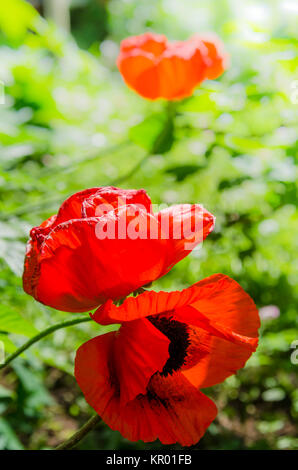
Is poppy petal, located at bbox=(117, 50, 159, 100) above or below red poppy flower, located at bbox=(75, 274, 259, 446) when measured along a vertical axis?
above

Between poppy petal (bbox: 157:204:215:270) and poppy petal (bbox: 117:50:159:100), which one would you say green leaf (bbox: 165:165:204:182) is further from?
poppy petal (bbox: 157:204:215:270)

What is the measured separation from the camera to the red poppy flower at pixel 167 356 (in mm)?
297

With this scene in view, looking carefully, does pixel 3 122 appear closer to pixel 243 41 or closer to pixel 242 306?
pixel 243 41

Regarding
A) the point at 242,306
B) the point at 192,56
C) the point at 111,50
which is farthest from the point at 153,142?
the point at 111,50

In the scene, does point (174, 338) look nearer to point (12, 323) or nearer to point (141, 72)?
point (12, 323)

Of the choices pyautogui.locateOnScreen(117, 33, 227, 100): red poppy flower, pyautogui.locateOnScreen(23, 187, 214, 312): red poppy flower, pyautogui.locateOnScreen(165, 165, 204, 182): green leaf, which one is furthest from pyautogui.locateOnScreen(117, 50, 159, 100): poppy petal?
pyautogui.locateOnScreen(23, 187, 214, 312): red poppy flower

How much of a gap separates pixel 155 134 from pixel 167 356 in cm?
51

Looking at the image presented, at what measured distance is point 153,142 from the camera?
0.74 meters

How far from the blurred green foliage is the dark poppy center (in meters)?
0.12

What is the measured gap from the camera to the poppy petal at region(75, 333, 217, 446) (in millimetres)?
299

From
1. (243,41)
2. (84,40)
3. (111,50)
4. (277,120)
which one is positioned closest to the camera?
(243,41)

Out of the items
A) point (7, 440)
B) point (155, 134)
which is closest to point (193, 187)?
point (155, 134)

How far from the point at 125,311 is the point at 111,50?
2.08 m

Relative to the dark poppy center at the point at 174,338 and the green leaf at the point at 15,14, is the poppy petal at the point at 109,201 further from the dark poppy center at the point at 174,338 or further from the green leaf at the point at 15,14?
the green leaf at the point at 15,14
